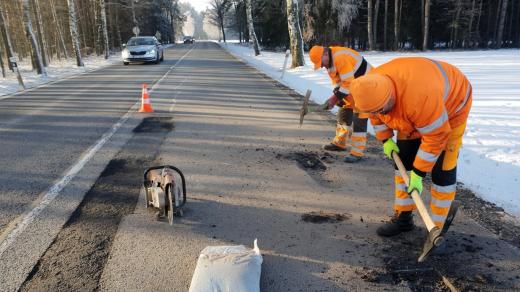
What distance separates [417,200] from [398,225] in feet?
1.73

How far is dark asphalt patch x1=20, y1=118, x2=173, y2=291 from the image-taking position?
2828 mm

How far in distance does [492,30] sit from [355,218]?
1722 inches

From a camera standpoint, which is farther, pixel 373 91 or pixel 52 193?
pixel 52 193

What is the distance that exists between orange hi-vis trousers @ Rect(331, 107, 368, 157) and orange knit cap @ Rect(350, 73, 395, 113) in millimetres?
2544

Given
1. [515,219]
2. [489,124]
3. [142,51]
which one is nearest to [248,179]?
[515,219]

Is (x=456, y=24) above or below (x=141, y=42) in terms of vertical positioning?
above

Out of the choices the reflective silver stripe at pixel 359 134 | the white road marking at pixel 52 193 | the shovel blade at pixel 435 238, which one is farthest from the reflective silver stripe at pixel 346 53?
the white road marking at pixel 52 193

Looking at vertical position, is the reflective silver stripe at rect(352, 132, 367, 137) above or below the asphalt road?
above

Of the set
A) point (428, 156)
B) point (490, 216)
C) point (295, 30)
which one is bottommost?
point (490, 216)

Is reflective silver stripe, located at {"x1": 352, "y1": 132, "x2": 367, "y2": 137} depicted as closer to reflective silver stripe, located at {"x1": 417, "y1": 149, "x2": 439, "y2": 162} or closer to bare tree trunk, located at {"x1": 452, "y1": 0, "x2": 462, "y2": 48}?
reflective silver stripe, located at {"x1": 417, "y1": 149, "x2": 439, "y2": 162}

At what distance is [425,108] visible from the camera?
8.90ft

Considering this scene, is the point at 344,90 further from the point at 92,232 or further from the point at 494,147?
the point at 92,232

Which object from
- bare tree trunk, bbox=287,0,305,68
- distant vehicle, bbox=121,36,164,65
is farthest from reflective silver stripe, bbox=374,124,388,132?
distant vehicle, bbox=121,36,164,65

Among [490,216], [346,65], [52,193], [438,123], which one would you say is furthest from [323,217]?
[52,193]
